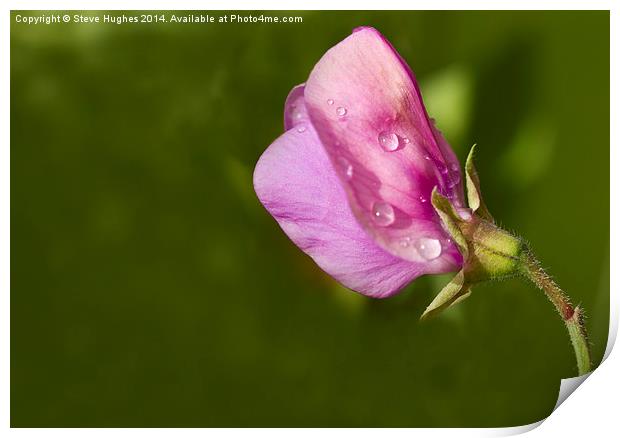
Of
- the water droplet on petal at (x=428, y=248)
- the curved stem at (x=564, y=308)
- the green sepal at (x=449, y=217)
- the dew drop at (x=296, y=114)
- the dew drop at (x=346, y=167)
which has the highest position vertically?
the dew drop at (x=296, y=114)

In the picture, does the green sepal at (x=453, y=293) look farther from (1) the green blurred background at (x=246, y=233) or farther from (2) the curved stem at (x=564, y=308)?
(1) the green blurred background at (x=246, y=233)

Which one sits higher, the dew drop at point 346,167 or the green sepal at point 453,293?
the dew drop at point 346,167

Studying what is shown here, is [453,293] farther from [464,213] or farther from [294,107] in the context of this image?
[294,107]

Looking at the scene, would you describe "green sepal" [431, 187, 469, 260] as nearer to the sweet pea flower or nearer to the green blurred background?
the sweet pea flower

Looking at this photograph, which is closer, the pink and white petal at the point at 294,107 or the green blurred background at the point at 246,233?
the pink and white petal at the point at 294,107

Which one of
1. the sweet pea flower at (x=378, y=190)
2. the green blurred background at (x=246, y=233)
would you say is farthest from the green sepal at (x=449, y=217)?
the green blurred background at (x=246, y=233)
